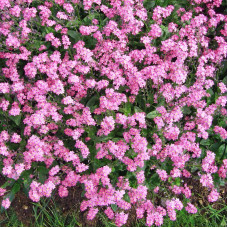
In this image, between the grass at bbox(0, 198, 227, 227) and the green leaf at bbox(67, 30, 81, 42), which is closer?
the grass at bbox(0, 198, 227, 227)

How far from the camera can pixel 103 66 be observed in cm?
362

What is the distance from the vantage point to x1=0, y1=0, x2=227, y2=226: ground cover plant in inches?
132

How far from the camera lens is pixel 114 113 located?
3.55m

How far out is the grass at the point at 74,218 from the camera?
376 centimetres

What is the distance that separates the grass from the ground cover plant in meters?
0.14

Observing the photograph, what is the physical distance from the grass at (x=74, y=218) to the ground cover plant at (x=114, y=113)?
0.45 feet

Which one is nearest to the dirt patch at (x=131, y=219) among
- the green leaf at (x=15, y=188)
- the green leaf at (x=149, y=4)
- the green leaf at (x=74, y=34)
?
the green leaf at (x=15, y=188)

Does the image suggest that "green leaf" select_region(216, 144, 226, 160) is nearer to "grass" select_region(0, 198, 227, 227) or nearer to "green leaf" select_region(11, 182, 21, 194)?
"grass" select_region(0, 198, 227, 227)

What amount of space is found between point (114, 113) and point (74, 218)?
5.37ft

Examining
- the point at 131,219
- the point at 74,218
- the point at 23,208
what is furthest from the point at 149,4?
the point at 23,208

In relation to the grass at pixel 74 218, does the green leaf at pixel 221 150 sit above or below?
above

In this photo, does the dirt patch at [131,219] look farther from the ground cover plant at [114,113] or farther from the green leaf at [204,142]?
the green leaf at [204,142]

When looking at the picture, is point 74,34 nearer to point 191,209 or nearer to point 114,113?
point 114,113

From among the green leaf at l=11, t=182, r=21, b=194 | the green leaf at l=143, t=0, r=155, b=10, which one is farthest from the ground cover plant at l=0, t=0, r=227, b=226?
the green leaf at l=143, t=0, r=155, b=10
